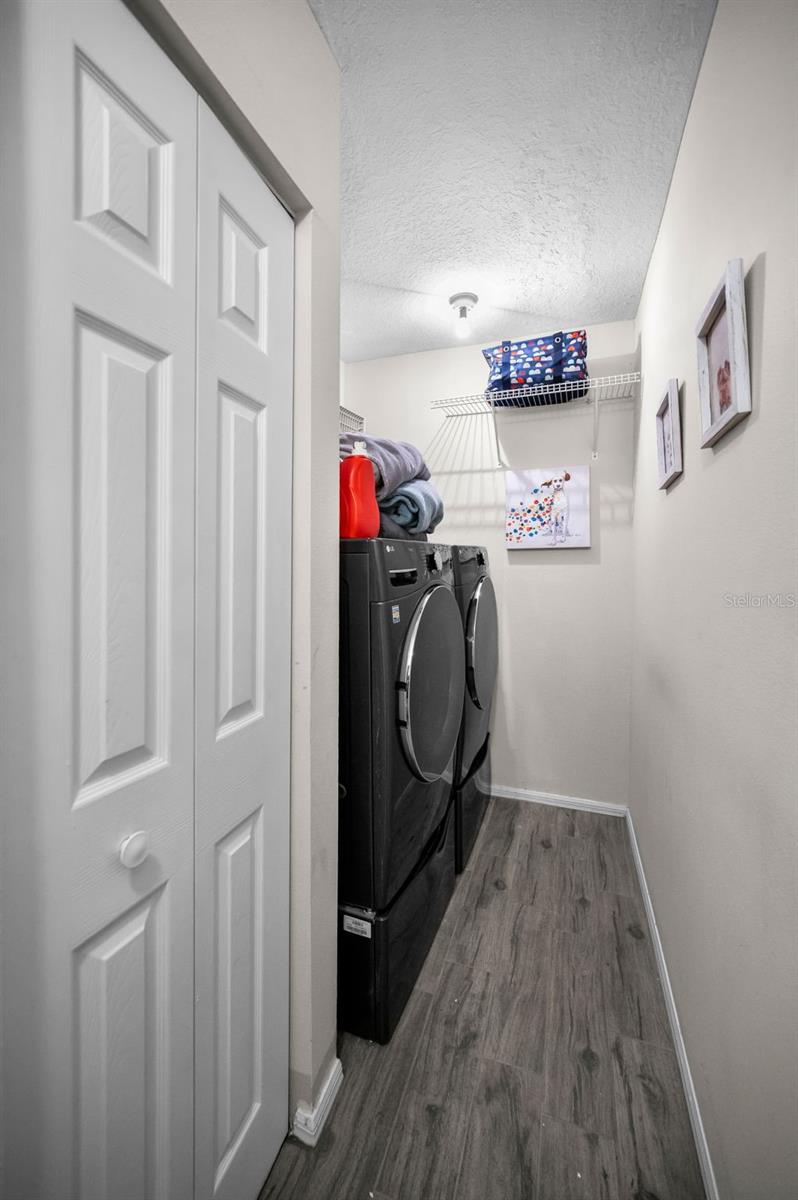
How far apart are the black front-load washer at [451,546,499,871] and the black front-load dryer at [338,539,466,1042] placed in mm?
584

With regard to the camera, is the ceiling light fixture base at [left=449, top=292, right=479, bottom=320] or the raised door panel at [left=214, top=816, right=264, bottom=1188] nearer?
the raised door panel at [left=214, top=816, right=264, bottom=1188]

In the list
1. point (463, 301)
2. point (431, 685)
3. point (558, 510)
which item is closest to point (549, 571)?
point (558, 510)

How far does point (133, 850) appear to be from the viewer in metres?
0.70

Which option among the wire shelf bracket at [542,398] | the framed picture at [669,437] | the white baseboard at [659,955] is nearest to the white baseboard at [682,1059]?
the white baseboard at [659,955]

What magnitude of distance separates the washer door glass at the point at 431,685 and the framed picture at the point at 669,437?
2.61ft

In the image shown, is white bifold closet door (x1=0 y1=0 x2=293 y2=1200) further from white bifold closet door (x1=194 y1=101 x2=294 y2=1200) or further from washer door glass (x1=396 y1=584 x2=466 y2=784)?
washer door glass (x1=396 y1=584 x2=466 y2=784)

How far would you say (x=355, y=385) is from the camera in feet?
10.6

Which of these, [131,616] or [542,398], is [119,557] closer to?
[131,616]

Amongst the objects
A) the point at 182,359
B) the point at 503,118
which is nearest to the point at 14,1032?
the point at 182,359

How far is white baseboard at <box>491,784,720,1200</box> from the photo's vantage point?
1.11m

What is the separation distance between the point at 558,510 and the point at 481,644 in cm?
97

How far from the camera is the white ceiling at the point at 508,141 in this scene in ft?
4.01

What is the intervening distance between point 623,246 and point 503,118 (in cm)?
86

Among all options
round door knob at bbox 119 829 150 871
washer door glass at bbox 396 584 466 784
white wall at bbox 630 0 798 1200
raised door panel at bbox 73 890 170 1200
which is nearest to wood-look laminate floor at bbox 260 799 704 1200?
white wall at bbox 630 0 798 1200
